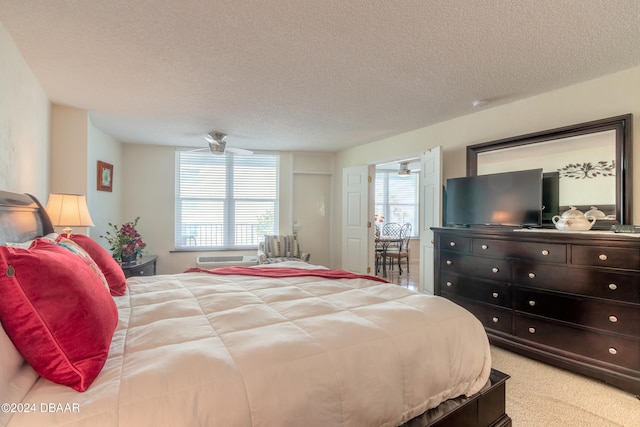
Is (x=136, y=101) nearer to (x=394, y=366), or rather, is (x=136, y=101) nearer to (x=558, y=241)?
(x=394, y=366)

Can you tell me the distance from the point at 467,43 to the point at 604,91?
1.45m

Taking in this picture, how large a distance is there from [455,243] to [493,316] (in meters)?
0.74

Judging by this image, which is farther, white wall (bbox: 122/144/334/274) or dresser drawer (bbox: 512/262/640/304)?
white wall (bbox: 122/144/334/274)

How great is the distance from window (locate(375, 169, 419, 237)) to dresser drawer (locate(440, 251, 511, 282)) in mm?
4405

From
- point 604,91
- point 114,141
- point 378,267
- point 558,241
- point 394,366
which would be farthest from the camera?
point 378,267

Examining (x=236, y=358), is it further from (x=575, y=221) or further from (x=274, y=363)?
(x=575, y=221)

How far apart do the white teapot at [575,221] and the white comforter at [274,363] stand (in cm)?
154

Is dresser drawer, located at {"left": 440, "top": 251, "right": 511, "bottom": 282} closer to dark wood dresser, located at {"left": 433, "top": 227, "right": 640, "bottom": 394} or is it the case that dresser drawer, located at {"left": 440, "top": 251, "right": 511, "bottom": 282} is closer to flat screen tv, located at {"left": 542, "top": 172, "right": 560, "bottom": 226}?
dark wood dresser, located at {"left": 433, "top": 227, "right": 640, "bottom": 394}

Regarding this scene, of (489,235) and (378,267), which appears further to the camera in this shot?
(378,267)

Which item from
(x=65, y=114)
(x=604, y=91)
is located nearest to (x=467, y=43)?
(x=604, y=91)

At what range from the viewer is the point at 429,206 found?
395cm

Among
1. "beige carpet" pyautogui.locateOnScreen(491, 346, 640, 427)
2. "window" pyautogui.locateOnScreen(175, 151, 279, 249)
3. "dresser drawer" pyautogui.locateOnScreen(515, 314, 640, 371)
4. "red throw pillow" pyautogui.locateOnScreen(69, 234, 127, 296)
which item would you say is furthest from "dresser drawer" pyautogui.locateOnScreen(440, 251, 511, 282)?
"window" pyautogui.locateOnScreen(175, 151, 279, 249)

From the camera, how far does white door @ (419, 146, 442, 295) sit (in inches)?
147

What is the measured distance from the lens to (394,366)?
123 cm
